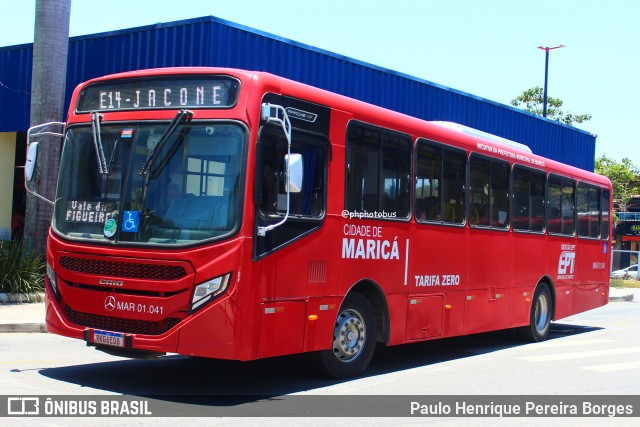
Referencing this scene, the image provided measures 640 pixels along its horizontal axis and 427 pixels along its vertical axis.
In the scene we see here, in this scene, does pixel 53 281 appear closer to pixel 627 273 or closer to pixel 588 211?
pixel 588 211

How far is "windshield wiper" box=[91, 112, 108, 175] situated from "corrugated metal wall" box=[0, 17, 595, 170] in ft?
28.3

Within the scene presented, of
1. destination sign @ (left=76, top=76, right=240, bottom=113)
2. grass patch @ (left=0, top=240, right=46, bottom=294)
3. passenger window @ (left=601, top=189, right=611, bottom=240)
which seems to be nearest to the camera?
destination sign @ (left=76, top=76, right=240, bottom=113)

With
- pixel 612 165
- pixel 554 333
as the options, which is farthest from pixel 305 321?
pixel 612 165

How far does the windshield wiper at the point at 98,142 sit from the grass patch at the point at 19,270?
28.3 ft

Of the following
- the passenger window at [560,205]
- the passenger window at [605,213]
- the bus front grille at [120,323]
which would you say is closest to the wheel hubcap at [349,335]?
the bus front grille at [120,323]

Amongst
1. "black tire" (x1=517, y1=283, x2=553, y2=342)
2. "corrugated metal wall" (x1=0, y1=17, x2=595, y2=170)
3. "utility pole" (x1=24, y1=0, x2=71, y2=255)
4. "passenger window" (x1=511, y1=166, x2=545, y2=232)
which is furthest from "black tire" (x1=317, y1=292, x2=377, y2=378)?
"utility pole" (x1=24, y1=0, x2=71, y2=255)

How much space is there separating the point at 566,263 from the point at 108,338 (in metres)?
10.5

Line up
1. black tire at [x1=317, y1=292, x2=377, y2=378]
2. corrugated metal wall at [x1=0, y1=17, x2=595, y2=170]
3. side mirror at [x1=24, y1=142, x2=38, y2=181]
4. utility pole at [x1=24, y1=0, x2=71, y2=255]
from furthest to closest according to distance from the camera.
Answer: corrugated metal wall at [x1=0, y1=17, x2=595, y2=170]
utility pole at [x1=24, y1=0, x2=71, y2=255]
black tire at [x1=317, y1=292, x2=377, y2=378]
side mirror at [x1=24, y1=142, x2=38, y2=181]

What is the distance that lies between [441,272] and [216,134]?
4642mm

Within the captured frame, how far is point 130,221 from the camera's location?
26.3ft

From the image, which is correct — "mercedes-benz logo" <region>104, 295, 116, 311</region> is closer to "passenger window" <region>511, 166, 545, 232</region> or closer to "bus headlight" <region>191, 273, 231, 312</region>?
"bus headlight" <region>191, 273, 231, 312</region>

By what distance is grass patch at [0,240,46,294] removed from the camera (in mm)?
16016

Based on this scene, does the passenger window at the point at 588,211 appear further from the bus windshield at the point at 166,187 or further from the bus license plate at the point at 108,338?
the bus license plate at the point at 108,338

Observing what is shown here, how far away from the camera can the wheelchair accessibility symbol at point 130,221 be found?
797 cm
